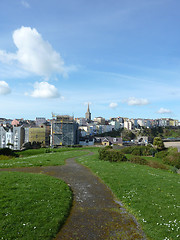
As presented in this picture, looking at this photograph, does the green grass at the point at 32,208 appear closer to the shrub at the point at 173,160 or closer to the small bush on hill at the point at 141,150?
the shrub at the point at 173,160

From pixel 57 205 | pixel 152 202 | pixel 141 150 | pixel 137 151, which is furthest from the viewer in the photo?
pixel 141 150

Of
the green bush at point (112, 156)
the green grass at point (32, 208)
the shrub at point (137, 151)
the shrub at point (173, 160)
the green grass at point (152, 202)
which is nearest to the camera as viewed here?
the green grass at point (32, 208)

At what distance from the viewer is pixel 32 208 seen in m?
9.84

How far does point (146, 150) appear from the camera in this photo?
49.5m

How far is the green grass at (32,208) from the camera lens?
7848 mm

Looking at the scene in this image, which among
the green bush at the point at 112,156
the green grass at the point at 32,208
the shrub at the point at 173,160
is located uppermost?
the green grass at the point at 32,208

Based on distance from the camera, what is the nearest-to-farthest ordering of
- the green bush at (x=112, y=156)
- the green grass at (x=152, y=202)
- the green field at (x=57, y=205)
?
1. the green field at (x=57, y=205)
2. the green grass at (x=152, y=202)
3. the green bush at (x=112, y=156)

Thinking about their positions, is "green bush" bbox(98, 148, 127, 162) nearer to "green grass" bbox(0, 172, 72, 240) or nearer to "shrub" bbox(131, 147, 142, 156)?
"shrub" bbox(131, 147, 142, 156)

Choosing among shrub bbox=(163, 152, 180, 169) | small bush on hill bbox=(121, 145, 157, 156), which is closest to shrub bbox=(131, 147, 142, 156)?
small bush on hill bbox=(121, 145, 157, 156)

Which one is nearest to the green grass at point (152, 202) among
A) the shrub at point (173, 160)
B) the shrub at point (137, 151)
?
the shrub at point (173, 160)

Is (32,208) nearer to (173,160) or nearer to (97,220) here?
(97,220)

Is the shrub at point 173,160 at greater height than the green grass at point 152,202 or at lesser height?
lesser

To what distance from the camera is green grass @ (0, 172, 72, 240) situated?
7.85 metres

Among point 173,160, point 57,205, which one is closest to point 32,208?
point 57,205
